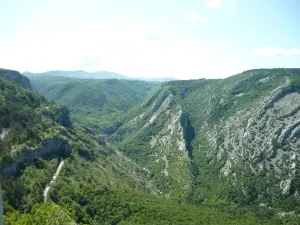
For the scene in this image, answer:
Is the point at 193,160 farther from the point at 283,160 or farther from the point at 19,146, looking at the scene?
the point at 19,146

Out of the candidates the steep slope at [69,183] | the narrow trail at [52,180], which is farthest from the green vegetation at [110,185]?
the narrow trail at [52,180]

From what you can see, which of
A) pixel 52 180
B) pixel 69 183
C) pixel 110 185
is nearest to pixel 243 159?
pixel 110 185

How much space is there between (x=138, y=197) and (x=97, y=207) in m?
19.6

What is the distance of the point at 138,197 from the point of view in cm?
10512

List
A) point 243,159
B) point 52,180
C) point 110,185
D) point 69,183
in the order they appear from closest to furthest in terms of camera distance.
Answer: point 52,180
point 69,183
point 110,185
point 243,159

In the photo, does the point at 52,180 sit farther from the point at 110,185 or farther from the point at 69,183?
the point at 110,185

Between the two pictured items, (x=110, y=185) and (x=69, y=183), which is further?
(x=110, y=185)

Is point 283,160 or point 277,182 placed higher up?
point 283,160

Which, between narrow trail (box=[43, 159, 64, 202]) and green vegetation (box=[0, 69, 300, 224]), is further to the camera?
narrow trail (box=[43, 159, 64, 202])

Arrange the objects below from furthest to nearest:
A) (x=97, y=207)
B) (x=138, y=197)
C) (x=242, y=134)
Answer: (x=242, y=134) → (x=138, y=197) → (x=97, y=207)

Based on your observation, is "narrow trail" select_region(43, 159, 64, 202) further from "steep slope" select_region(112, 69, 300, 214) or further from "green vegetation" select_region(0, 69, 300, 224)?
"steep slope" select_region(112, 69, 300, 214)

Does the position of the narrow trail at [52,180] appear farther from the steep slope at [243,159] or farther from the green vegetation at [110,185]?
the steep slope at [243,159]

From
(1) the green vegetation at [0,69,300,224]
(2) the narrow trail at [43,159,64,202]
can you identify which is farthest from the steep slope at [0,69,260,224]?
(2) the narrow trail at [43,159,64,202]

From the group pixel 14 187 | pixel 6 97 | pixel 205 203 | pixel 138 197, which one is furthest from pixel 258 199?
pixel 6 97
